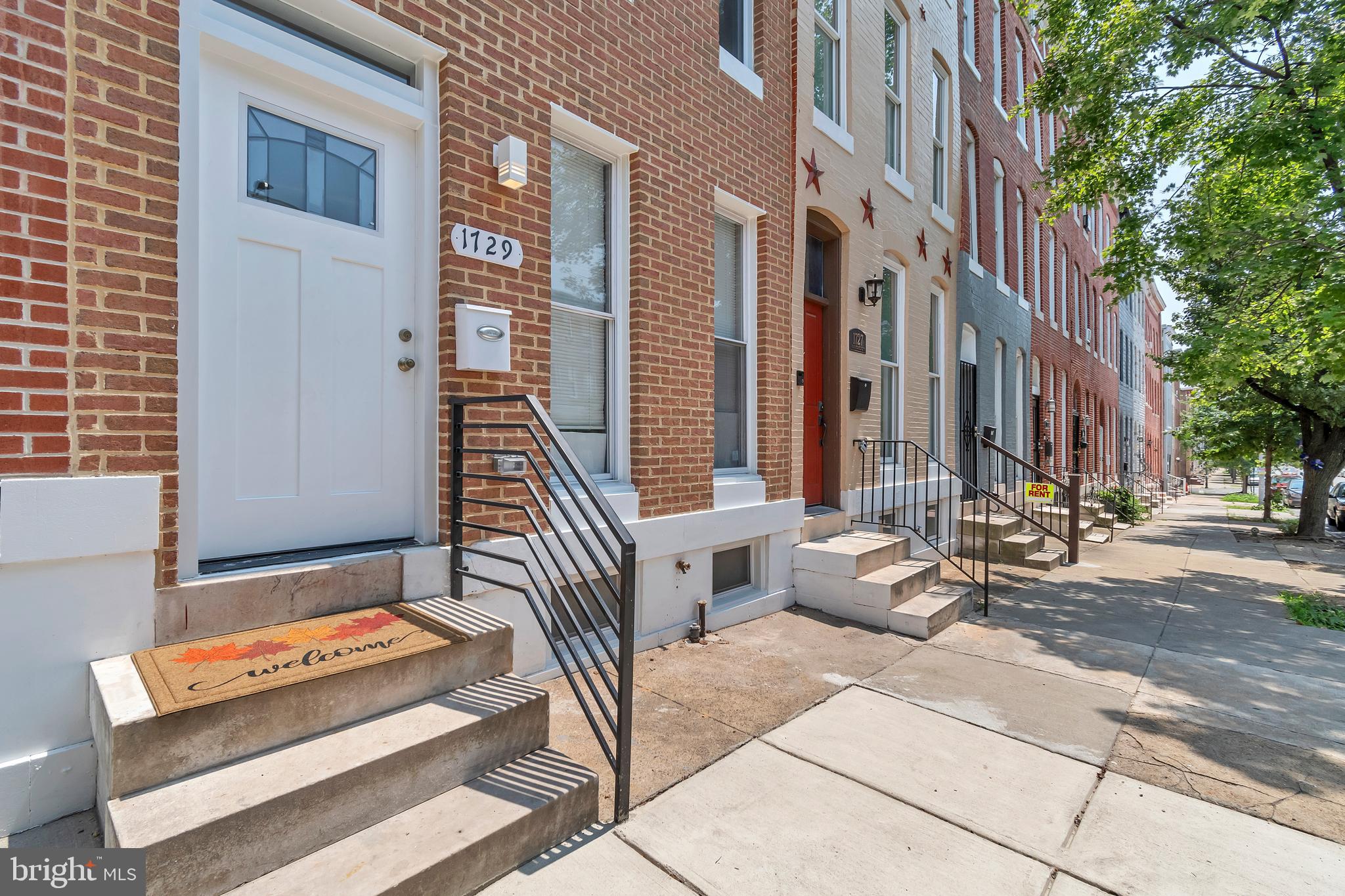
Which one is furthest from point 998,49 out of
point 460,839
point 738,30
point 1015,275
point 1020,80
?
point 460,839

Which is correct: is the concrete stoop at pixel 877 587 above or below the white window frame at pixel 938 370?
below

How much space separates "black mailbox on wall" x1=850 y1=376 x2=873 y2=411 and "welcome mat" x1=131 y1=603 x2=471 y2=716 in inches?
192

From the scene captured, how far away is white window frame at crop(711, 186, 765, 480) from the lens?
533 cm

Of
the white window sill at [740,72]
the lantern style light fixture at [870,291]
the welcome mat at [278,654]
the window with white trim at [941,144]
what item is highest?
the window with white trim at [941,144]

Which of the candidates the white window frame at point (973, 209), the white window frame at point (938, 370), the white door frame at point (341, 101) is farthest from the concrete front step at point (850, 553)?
the white window frame at point (973, 209)

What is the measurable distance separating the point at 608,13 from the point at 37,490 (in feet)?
12.8

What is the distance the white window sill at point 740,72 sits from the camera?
5.02m

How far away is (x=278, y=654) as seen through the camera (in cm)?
228

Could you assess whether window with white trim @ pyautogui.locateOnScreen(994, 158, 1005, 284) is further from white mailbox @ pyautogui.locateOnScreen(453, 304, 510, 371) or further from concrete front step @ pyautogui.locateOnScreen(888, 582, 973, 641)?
white mailbox @ pyautogui.locateOnScreen(453, 304, 510, 371)

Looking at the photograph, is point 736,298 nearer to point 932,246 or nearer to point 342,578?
point 342,578

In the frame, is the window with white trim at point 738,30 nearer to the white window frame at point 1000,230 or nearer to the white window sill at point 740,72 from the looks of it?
the white window sill at point 740,72

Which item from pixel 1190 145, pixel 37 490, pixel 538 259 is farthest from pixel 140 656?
pixel 1190 145

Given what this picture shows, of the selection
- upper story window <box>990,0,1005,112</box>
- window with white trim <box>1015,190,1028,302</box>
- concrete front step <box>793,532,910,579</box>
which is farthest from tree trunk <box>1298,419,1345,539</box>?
concrete front step <box>793,532,910,579</box>

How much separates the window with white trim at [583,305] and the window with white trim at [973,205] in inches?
294
